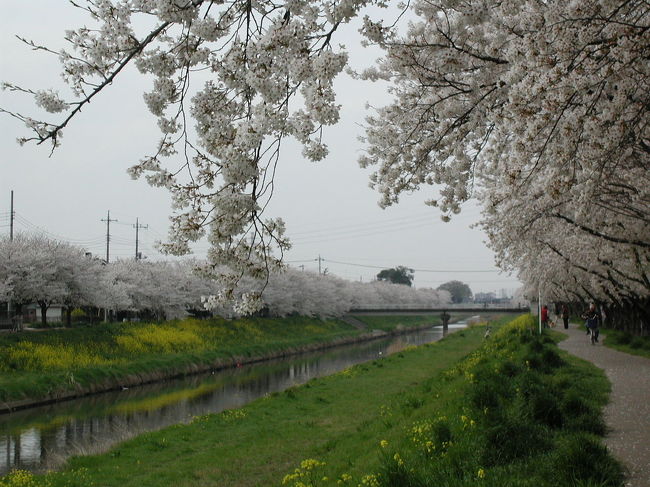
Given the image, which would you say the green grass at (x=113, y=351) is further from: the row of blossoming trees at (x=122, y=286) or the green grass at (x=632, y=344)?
the green grass at (x=632, y=344)

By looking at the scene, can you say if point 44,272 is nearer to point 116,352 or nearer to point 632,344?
point 116,352

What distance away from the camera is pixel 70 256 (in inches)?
1508

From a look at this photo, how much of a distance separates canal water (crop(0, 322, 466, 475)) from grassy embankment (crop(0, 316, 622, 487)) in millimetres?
2435

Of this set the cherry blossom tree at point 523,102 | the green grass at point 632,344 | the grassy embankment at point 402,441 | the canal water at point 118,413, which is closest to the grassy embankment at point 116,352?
the canal water at point 118,413

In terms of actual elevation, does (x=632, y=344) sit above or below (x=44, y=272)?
below

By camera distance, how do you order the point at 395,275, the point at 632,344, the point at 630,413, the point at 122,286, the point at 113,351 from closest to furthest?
1. the point at 630,413
2. the point at 632,344
3. the point at 113,351
4. the point at 122,286
5. the point at 395,275

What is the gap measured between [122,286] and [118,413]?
25223 millimetres

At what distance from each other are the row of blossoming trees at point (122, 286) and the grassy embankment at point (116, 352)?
2.65 meters

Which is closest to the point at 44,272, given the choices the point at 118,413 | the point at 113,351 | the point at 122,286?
the point at 113,351

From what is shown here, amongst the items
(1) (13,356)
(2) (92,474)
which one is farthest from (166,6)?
(1) (13,356)

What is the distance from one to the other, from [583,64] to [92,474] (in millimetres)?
11354

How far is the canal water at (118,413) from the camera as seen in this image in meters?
16.4

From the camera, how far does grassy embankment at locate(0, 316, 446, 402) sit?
83.3ft

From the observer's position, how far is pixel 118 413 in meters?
22.1
